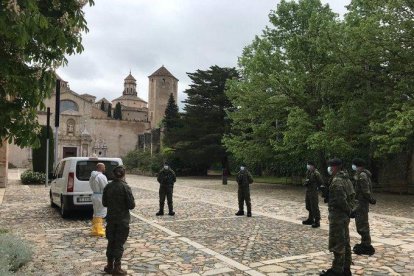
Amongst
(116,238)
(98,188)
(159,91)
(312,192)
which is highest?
(159,91)

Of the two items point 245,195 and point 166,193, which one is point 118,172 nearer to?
point 166,193

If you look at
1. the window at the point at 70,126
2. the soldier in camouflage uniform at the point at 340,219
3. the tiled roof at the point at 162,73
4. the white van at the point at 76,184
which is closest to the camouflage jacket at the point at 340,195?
the soldier in camouflage uniform at the point at 340,219

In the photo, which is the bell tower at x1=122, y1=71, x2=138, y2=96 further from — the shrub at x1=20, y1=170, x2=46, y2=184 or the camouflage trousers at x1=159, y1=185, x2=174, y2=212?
the camouflage trousers at x1=159, y1=185, x2=174, y2=212

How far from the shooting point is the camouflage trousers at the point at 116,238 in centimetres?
607

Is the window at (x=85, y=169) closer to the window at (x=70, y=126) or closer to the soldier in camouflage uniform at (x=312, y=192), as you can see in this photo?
the soldier in camouflage uniform at (x=312, y=192)

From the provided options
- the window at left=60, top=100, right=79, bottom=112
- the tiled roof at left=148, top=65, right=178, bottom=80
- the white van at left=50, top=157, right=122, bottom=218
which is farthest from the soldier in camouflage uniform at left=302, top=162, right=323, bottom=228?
the tiled roof at left=148, top=65, right=178, bottom=80

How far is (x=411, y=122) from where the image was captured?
47.5ft

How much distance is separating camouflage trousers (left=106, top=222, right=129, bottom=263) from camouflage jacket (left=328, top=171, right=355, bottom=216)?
10.8 ft

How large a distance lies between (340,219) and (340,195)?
37cm

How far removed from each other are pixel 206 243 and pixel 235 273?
2184 millimetres

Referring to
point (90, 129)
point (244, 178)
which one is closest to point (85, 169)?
point (244, 178)

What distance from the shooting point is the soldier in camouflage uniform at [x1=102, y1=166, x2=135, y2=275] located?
239 inches

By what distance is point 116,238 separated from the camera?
20.1ft

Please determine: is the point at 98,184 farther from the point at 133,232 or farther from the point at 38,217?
the point at 38,217
